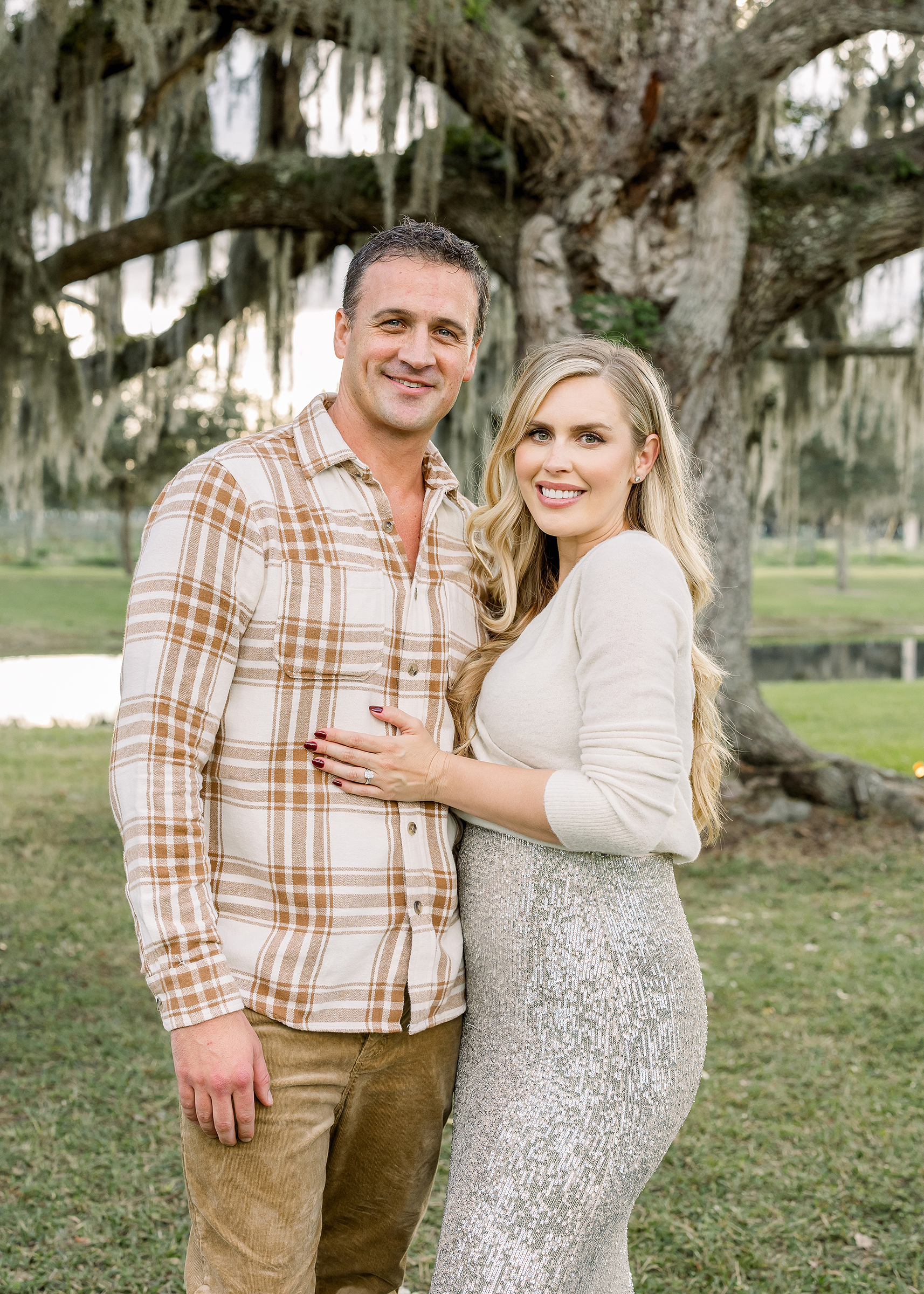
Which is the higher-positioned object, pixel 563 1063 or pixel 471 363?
pixel 471 363

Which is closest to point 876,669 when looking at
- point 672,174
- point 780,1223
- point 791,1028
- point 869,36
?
point 869,36

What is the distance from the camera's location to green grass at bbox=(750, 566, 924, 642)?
2564cm

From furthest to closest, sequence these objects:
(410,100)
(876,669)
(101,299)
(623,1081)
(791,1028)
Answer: (876,669) → (101,299) → (410,100) → (791,1028) → (623,1081)

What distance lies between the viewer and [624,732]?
5.92 ft

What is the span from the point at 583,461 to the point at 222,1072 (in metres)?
1.21

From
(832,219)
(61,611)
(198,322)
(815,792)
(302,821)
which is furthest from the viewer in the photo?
(61,611)

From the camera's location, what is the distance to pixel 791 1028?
4570mm

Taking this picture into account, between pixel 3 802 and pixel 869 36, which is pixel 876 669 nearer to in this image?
pixel 869 36

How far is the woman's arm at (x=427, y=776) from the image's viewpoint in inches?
74.6

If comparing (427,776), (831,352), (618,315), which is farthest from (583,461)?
(831,352)

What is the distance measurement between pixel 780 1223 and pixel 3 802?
21.0ft

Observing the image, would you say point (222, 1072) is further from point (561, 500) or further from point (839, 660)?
point (839, 660)

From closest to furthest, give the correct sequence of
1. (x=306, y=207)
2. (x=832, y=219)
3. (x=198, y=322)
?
(x=832, y=219), (x=306, y=207), (x=198, y=322)

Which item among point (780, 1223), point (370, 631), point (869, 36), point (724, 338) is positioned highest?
point (869, 36)
